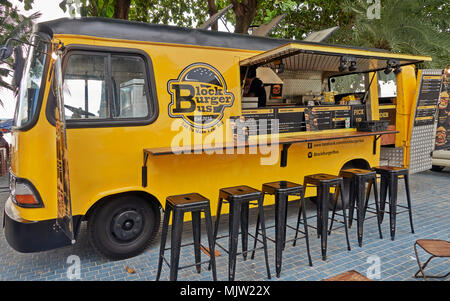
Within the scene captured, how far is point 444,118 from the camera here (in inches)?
286

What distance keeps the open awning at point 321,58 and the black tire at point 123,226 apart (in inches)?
96.5

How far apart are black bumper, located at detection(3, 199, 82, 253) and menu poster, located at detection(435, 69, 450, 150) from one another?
7.40 meters

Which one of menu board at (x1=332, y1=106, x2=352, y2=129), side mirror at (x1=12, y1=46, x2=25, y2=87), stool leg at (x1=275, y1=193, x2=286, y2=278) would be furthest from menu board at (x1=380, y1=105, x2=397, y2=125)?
side mirror at (x1=12, y1=46, x2=25, y2=87)

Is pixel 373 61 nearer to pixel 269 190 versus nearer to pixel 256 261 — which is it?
pixel 269 190

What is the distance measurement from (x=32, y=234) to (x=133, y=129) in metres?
1.57

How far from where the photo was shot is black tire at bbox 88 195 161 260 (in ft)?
12.7

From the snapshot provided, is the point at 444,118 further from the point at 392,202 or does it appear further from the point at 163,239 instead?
the point at 163,239

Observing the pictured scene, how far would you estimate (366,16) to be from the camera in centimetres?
898

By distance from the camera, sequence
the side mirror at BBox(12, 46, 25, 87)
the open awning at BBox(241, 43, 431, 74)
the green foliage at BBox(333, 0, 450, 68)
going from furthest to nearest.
→ the green foliage at BBox(333, 0, 450, 68), the open awning at BBox(241, 43, 431, 74), the side mirror at BBox(12, 46, 25, 87)

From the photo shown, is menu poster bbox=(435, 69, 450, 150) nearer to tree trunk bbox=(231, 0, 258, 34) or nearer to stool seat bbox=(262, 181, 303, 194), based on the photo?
tree trunk bbox=(231, 0, 258, 34)

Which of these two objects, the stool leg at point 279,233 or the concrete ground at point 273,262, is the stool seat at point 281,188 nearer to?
the stool leg at point 279,233

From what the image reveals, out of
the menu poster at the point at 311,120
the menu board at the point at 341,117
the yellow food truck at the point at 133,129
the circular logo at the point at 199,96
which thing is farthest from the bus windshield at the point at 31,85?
the menu board at the point at 341,117

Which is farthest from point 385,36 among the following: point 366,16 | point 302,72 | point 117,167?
point 117,167
